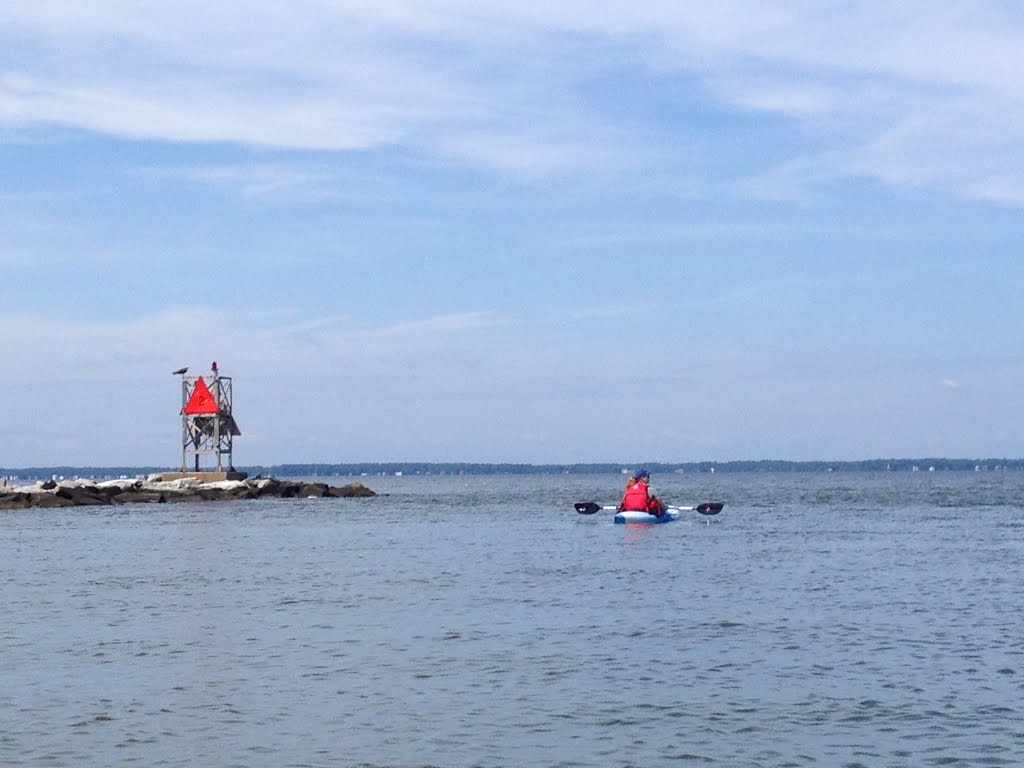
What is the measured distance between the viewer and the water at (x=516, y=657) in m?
17.7

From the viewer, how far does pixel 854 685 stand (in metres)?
Result: 21.4

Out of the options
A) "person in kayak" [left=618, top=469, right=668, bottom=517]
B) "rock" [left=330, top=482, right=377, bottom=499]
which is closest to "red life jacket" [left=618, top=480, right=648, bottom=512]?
"person in kayak" [left=618, top=469, right=668, bottom=517]

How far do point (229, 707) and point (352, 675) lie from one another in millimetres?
2815

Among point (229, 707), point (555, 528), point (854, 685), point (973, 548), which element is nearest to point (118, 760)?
point (229, 707)

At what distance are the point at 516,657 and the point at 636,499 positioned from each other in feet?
134

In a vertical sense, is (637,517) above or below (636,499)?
below

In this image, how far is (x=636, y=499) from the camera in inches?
2549

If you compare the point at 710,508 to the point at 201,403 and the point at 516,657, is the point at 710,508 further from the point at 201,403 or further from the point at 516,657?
the point at 516,657

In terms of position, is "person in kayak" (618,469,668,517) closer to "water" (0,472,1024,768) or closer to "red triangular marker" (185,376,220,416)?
"water" (0,472,1024,768)

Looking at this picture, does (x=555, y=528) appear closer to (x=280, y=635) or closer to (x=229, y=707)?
(x=280, y=635)

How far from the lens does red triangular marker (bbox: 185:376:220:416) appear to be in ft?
329

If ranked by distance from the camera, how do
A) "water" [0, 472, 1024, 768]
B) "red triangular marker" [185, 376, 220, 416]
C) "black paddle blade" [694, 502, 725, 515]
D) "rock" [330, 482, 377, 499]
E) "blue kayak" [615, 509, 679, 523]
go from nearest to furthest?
"water" [0, 472, 1024, 768] < "blue kayak" [615, 509, 679, 523] < "black paddle blade" [694, 502, 725, 515] < "red triangular marker" [185, 376, 220, 416] < "rock" [330, 482, 377, 499]

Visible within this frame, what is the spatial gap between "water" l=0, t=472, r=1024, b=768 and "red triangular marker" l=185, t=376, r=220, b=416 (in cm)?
5000

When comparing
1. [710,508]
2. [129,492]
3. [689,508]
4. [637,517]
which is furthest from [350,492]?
[637,517]
